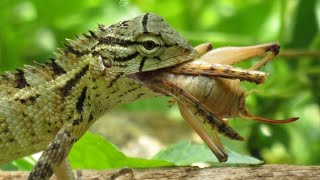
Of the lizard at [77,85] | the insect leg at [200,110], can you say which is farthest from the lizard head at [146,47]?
the insect leg at [200,110]

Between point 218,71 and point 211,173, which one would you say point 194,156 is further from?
point 218,71

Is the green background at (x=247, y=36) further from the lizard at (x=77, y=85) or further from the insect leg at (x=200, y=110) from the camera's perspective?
the lizard at (x=77, y=85)

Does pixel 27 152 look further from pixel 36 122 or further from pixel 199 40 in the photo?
pixel 199 40

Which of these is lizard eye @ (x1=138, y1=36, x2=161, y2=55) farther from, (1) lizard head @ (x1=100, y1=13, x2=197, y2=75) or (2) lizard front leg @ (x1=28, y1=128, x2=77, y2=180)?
(2) lizard front leg @ (x1=28, y1=128, x2=77, y2=180)

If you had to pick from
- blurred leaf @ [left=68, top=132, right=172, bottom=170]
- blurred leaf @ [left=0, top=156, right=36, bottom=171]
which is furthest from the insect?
blurred leaf @ [left=0, top=156, right=36, bottom=171]

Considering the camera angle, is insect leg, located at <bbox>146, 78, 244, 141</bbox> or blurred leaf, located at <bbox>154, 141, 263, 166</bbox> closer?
insect leg, located at <bbox>146, 78, 244, 141</bbox>

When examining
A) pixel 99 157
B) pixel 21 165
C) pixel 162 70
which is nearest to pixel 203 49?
pixel 162 70
